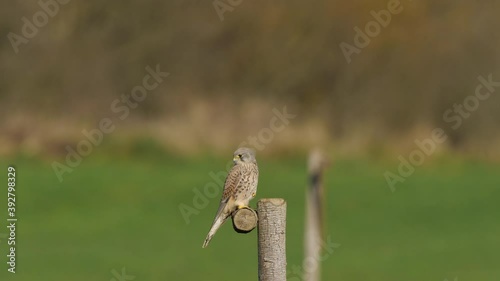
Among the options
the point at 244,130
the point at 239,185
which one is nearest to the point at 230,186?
the point at 239,185

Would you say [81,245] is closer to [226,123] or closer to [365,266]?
[365,266]

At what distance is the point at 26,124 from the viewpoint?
→ 25.9m

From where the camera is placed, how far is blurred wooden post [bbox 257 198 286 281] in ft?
22.1

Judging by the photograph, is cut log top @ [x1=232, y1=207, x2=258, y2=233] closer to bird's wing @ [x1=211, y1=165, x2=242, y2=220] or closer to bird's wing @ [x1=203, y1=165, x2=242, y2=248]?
bird's wing @ [x1=203, y1=165, x2=242, y2=248]

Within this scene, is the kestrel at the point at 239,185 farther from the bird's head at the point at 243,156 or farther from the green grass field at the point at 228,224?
the green grass field at the point at 228,224

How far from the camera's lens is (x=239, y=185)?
24.9 feet

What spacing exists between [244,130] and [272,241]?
18.1 meters

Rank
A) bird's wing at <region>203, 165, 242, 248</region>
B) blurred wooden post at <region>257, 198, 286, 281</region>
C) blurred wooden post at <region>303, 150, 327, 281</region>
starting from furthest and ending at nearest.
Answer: blurred wooden post at <region>303, 150, 327, 281</region>
bird's wing at <region>203, 165, 242, 248</region>
blurred wooden post at <region>257, 198, 286, 281</region>

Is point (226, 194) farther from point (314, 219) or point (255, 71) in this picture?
point (255, 71)

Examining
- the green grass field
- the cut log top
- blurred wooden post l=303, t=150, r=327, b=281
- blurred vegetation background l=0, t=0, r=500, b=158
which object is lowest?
the cut log top

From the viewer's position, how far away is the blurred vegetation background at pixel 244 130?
19.0 meters

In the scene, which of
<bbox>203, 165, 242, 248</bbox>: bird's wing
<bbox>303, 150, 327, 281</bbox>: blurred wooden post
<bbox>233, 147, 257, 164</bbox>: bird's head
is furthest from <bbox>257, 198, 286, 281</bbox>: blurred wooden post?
<bbox>303, 150, 327, 281</bbox>: blurred wooden post

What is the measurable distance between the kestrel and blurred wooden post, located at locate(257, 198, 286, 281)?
50 centimetres

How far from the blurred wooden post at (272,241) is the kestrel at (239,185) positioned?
19.8 inches
